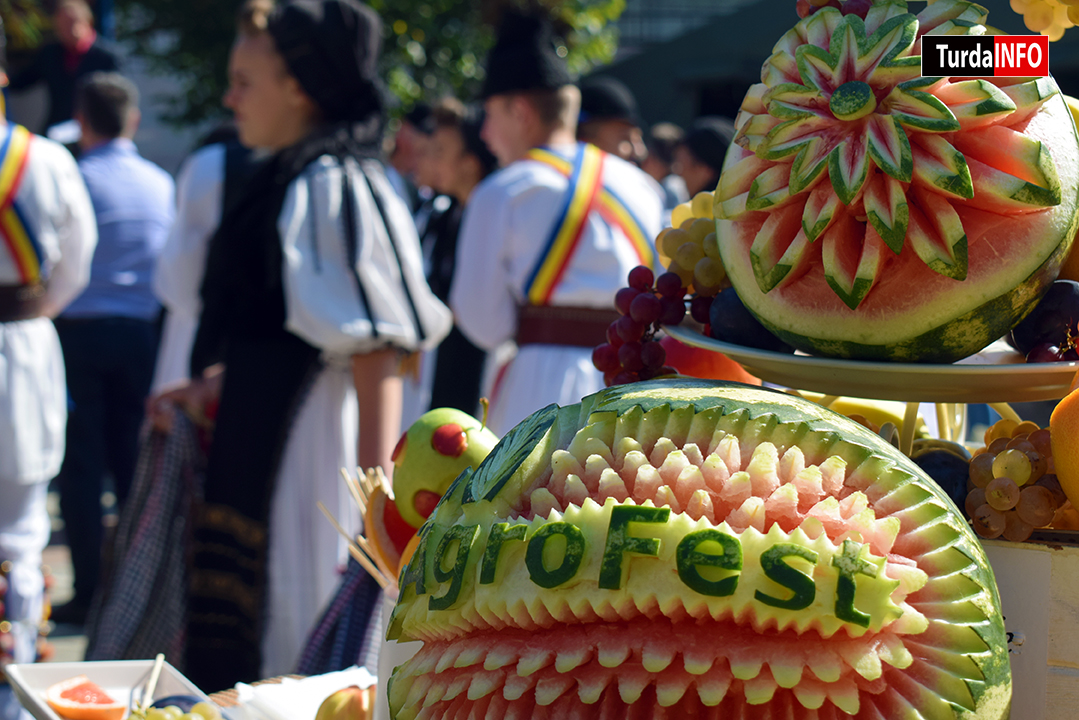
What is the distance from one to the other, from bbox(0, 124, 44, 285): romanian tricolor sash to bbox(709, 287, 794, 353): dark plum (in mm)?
2802

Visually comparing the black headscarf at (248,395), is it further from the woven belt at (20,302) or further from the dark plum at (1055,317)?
the dark plum at (1055,317)

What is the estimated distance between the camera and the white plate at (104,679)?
1.16 m

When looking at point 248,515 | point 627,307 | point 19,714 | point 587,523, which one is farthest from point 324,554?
point 587,523

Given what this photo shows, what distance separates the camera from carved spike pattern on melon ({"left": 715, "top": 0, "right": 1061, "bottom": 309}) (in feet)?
2.87

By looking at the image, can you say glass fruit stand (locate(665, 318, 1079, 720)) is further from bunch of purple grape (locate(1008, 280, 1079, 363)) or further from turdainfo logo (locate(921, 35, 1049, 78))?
turdainfo logo (locate(921, 35, 1049, 78))

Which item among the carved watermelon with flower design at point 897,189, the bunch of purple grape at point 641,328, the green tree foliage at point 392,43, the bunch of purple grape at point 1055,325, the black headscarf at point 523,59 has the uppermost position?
the green tree foliage at point 392,43

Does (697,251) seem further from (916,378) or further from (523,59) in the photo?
(523,59)

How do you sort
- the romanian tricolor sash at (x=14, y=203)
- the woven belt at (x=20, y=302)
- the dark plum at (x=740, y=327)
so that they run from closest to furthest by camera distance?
the dark plum at (x=740, y=327)
the romanian tricolor sash at (x=14, y=203)
the woven belt at (x=20, y=302)

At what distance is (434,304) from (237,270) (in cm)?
53

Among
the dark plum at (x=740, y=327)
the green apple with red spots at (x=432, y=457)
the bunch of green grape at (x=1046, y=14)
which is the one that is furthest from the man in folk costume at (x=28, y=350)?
the bunch of green grape at (x=1046, y=14)

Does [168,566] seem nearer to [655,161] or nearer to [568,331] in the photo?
[568,331]

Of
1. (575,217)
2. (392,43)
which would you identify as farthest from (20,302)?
(392,43)

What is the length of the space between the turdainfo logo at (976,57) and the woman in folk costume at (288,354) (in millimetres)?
1840

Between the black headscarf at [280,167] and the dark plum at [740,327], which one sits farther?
the black headscarf at [280,167]
